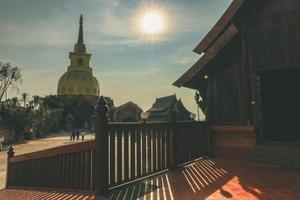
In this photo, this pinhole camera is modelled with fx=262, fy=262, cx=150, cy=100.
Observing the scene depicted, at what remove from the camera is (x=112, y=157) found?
205 inches

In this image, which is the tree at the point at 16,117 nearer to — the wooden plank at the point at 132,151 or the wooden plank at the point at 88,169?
the wooden plank at the point at 88,169

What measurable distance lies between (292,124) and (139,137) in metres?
7.46

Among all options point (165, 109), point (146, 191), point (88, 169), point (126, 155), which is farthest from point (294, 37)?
point (165, 109)

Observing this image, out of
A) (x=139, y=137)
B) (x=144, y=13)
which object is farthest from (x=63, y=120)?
(x=139, y=137)

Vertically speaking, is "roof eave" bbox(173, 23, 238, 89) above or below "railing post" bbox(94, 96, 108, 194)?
above

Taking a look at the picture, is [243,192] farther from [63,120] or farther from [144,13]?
[63,120]

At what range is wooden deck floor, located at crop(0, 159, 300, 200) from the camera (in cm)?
484

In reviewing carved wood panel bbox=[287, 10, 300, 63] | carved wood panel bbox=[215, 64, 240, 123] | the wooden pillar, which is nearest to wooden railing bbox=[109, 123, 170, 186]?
the wooden pillar

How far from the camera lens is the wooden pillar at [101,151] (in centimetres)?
497

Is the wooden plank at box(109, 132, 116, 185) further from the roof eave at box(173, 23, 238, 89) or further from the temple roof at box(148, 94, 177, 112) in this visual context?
the temple roof at box(148, 94, 177, 112)

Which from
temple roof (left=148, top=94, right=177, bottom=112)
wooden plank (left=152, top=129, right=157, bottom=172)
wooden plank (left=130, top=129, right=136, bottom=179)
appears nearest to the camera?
wooden plank (left=130, top=129, right=136, bottom=179)

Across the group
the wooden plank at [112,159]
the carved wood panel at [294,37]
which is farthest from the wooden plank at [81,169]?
the carved wood panel at [294,37]

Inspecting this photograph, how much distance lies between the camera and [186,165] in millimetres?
7816

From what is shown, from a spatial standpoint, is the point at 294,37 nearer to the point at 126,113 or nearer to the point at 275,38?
the point at 275,38
